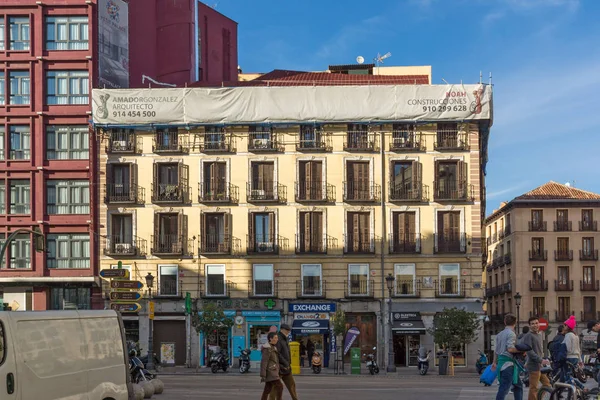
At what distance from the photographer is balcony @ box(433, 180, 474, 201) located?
5619 centimetres

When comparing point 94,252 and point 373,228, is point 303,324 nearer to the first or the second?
point 373,228

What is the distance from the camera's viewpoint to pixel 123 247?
56531 millimetres

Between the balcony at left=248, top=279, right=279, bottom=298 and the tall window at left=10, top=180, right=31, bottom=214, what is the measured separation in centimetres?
1321

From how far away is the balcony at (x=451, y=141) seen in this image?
2238 inches

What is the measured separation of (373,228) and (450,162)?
5.83m

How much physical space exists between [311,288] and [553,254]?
40.4m

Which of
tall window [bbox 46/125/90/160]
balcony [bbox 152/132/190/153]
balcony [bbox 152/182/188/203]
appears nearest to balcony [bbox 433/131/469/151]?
balcony [bbox 152/132/190/153]

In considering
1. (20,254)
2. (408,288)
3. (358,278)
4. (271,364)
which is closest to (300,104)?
(358,278)

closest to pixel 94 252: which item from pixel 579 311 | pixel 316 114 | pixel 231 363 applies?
pixel 231 363

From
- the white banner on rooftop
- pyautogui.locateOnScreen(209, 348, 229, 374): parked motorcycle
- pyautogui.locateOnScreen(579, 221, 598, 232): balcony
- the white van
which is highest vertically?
the white banner on rooftop

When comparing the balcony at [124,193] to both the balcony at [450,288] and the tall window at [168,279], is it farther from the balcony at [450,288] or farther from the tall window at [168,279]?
the balcony at [450,288]

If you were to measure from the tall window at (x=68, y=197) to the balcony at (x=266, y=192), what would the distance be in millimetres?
9224

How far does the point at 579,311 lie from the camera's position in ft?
292

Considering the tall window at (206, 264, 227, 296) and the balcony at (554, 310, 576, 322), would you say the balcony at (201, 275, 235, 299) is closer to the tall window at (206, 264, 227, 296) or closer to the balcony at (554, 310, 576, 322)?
the tall window at (206, 264, 227, 296)
